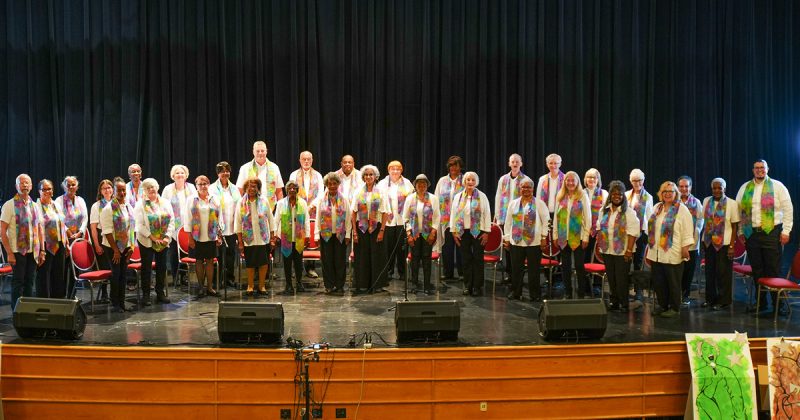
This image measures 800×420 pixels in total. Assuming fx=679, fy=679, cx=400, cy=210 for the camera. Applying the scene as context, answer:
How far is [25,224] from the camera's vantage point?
21.5 ft

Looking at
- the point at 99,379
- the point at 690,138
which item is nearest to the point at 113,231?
the point at 99,379

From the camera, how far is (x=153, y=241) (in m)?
7.29

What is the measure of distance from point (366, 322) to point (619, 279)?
267 cm

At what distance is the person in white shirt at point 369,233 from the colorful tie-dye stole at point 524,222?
58.4 inches

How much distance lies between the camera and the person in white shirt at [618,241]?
22.7ft

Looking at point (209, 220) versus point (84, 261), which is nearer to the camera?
point (84, 261)

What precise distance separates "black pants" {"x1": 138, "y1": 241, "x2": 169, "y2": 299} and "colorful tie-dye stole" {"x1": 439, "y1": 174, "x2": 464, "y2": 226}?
3.24 metres

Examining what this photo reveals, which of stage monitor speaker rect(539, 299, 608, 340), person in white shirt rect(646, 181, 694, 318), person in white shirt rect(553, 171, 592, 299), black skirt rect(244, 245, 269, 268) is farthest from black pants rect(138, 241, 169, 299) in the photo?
person in white shirt rect(646, 181, 694, 318)

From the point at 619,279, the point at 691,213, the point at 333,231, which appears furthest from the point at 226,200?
the point at 691,213

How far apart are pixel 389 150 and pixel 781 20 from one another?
6463 millimetres

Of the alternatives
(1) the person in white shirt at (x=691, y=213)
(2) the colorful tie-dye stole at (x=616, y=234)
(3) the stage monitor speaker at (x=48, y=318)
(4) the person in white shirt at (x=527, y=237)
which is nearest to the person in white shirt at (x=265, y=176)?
(4) the person in white shirt at (x=527, y=237)

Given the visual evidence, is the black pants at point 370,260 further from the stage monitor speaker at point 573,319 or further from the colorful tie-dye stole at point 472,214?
the stage monitor speaker at point 573,319

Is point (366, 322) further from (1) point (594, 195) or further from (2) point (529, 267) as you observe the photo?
(1) point (594, 195)

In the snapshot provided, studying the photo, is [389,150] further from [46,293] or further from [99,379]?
[99,379]
